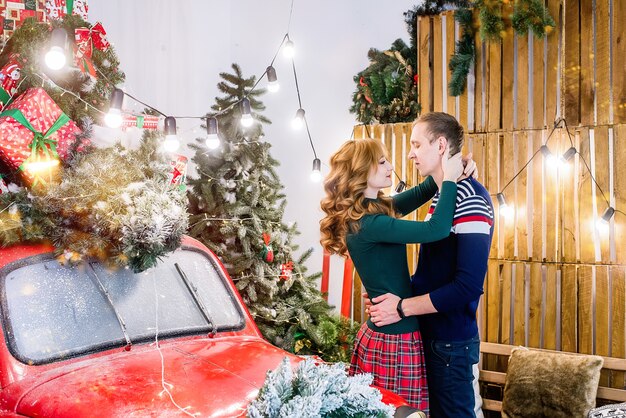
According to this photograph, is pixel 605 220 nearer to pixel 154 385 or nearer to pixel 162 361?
pixel 162 361

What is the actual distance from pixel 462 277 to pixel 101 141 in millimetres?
1936

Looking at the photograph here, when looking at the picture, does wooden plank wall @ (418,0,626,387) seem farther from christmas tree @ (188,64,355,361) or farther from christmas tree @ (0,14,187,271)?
christmas tree @ (0,14,187,271)

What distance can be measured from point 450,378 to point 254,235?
227cm

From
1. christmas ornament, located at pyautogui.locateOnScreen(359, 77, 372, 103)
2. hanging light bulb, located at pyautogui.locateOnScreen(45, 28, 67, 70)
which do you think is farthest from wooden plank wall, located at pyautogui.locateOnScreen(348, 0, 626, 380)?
hanging light bulb, located at pyautogui.locateOnScreen(45, 28, 67, 70)

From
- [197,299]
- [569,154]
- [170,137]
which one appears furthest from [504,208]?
[197,299]

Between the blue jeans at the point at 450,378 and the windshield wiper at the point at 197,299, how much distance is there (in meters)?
0.98

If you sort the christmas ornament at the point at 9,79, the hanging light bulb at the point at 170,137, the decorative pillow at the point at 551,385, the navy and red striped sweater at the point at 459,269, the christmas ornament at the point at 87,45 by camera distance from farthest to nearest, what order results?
the decorative pillow at the point at 551,385
the hanging light bulb at the point at 170,137
the christmas ornament at the point at 87,45
the christmas ornament at the point at 9,79
the navy and red striped sweater at the point at 459,269

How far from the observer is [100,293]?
2.38 meters

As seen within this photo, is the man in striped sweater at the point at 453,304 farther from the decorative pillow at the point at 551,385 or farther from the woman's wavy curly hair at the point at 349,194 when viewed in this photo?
the decorative pillow at the point at 551,385

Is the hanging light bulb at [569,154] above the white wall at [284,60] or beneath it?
beneath

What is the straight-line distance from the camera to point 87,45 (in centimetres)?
339

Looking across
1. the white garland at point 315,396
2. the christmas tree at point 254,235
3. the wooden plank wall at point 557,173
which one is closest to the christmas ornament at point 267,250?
the christmas tree at point 254,235

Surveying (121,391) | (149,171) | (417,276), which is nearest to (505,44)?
(417,276)

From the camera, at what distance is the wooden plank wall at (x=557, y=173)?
418cm
